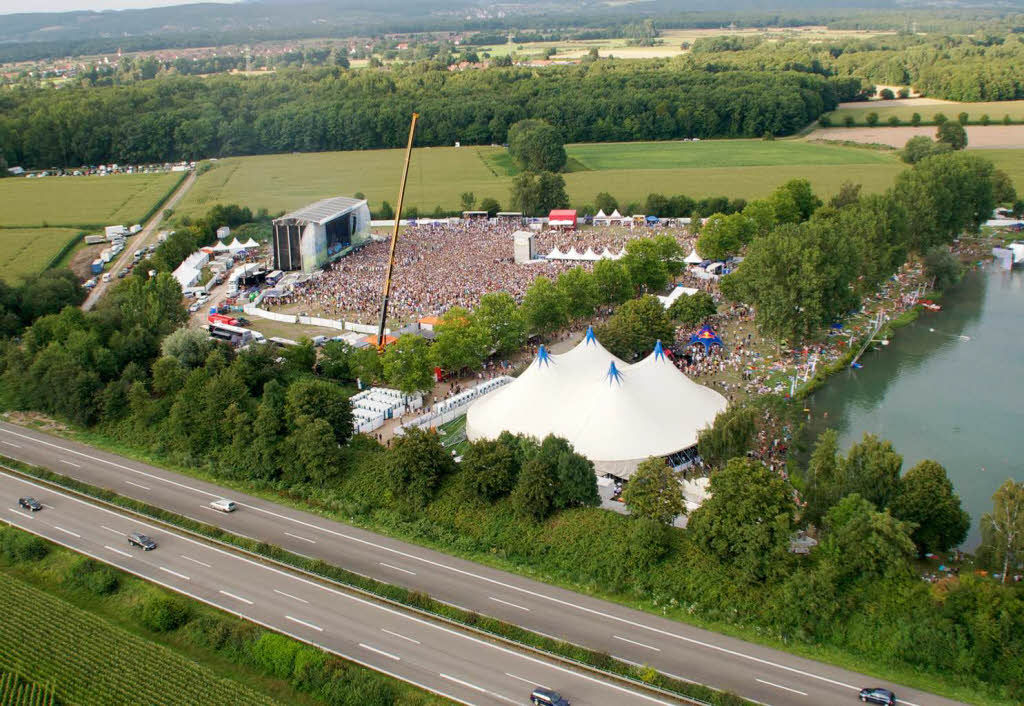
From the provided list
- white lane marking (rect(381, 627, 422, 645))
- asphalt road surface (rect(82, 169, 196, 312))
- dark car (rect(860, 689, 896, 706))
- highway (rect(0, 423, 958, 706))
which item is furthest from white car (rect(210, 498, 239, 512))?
asphalt road surface (rect(82, 169, 196, 312))

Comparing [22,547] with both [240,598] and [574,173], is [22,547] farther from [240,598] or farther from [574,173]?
[574,173]

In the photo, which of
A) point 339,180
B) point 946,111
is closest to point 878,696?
point 339,180

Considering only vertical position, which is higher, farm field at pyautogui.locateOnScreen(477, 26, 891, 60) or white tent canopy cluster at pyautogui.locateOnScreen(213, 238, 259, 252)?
farm field at pyautogui.locateOnScreen(477, 26, 891, 60)

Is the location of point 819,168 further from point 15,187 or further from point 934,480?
point 15,187

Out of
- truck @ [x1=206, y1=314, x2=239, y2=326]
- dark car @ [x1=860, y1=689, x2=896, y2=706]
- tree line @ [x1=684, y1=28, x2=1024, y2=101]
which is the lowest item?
truck @ [x1=206, y1=314, x2=239, y2=326]

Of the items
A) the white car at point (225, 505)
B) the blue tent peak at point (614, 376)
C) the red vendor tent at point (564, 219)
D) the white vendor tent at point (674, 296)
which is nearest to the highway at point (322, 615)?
the white car at point (225, 505)

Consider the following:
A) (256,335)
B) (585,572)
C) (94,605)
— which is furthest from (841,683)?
(256,335)

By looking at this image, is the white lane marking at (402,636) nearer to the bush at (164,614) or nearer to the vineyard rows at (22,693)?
the bush at (164,614)

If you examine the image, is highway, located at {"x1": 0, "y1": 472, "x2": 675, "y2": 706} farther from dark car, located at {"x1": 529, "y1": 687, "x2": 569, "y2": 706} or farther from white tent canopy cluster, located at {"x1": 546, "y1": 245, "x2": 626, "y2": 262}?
white tent canopy cluster, located at {"x1": 546, "y1": 245, "x2": 626, "y2": 262}
